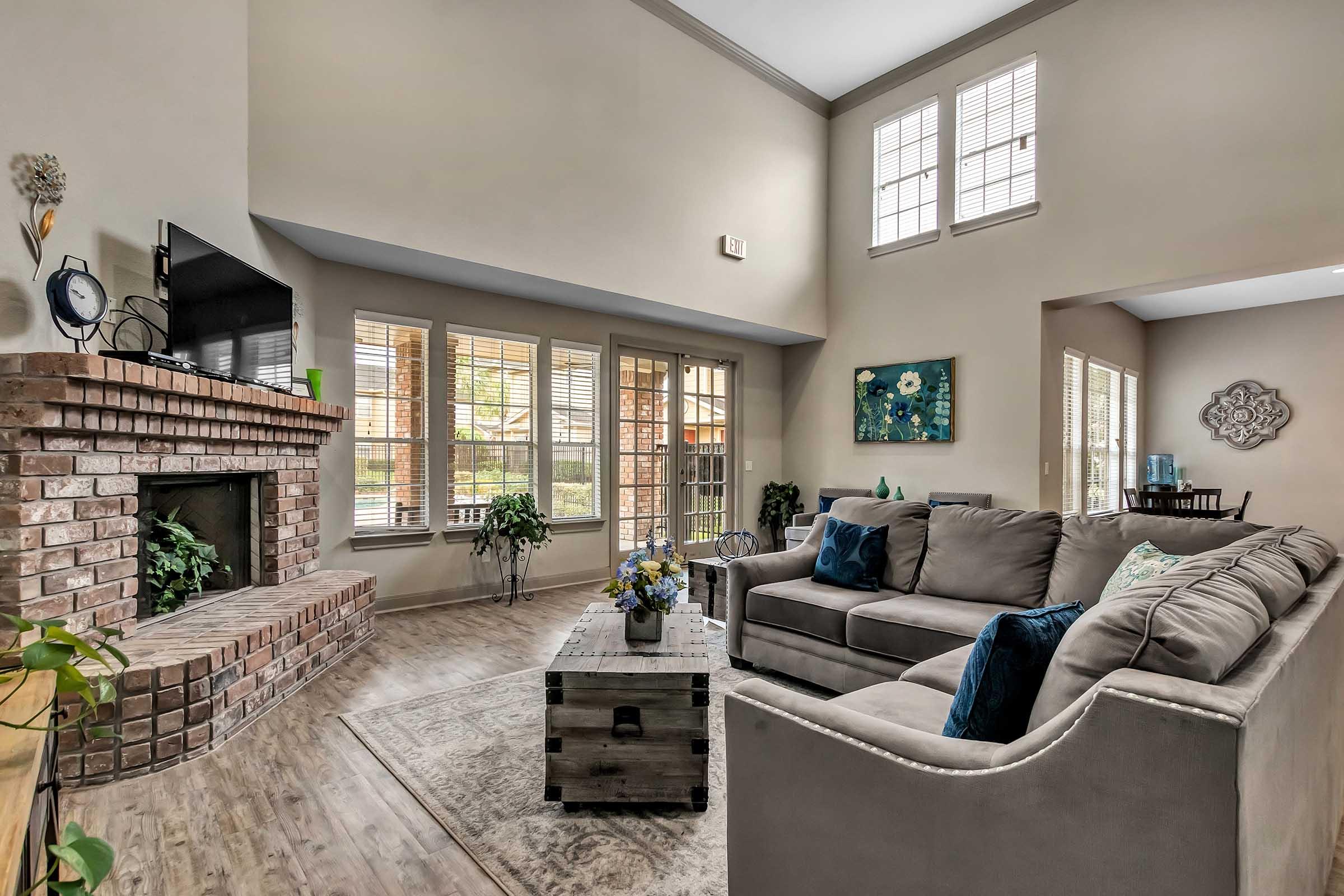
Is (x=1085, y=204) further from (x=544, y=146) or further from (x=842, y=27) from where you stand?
(x=544, y=146)

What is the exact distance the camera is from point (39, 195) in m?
2.54

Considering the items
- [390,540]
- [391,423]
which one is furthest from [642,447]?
[390,540]

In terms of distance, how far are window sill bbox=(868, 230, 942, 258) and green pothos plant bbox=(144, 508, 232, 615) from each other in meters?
5.94

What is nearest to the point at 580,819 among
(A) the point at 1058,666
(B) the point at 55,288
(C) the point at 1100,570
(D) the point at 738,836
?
(D) the point at 738,836

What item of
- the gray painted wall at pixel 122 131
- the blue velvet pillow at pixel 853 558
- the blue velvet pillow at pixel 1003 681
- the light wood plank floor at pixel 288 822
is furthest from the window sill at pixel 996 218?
the gray painted wall at pixel 122 131

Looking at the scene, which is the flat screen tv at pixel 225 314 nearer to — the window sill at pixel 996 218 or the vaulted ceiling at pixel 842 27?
the vaulted ceiling at pixel 842 27

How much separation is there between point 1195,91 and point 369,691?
21.3ft

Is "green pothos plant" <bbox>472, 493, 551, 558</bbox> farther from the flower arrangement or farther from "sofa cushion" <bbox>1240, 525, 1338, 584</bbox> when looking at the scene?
"sofa cushion" <bbox>1240, 525, 1338, 584</bbox>

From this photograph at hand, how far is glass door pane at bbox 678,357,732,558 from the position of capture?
6840mm

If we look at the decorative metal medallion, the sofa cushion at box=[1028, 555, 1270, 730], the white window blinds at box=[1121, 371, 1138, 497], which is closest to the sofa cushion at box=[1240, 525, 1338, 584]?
the sofa cushion at box=[1028, 555, 1270, 730]

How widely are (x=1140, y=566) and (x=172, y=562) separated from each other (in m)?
3.99

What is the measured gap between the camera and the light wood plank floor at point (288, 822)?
6.00 feet

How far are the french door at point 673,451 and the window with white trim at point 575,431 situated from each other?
0.76 ft

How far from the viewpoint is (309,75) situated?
3887 mm
